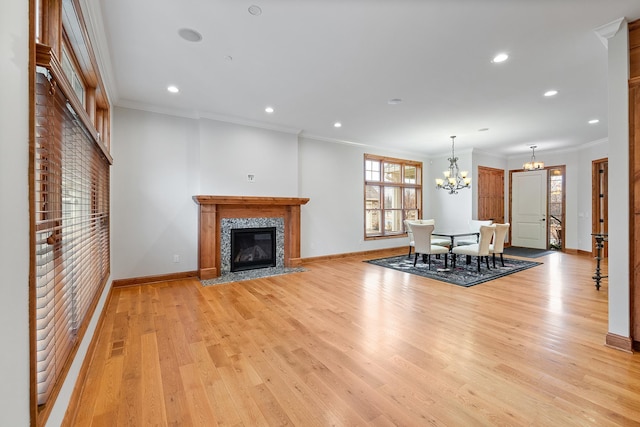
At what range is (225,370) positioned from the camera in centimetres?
213

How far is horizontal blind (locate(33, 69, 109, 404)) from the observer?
123 centimetres

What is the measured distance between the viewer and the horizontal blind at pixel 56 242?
1232mm

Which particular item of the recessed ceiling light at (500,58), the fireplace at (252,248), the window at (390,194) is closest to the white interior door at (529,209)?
the window at (390,194)

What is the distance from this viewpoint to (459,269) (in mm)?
5414

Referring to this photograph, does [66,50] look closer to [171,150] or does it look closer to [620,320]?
[171,150]

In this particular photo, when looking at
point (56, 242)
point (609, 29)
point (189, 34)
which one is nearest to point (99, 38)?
point (189, 34)

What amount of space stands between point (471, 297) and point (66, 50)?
491 centimetres

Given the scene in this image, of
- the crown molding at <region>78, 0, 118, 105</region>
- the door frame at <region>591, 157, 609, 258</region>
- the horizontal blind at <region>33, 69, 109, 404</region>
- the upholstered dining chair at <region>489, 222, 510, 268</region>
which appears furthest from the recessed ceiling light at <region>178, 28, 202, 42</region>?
the door frame at <region>591, 157, 609, 258</region>

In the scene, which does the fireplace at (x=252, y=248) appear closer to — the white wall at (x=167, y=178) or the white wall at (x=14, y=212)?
the white wall at (x=167, y=178)

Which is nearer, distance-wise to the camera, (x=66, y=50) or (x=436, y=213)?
(x=66, y=50)

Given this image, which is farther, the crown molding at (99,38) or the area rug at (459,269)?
the area rug at (459,269)

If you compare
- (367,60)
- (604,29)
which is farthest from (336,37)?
(604,29)

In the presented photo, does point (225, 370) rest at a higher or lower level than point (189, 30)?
lower

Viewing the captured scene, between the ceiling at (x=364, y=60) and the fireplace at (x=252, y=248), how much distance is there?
2083mm
